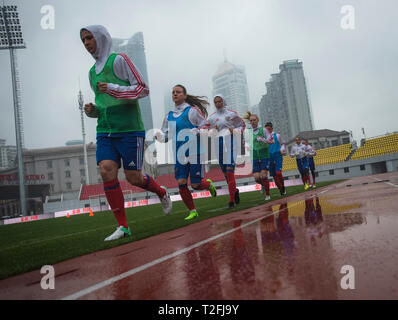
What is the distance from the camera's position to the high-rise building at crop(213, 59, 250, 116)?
16562 cm

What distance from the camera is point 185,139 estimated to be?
5.79m

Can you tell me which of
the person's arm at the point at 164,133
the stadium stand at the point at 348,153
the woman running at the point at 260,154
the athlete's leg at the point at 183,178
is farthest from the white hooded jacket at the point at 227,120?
the stadium stand at the point at 348,153

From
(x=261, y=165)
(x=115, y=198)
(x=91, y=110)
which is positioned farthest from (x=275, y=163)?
(x=91, y=110)

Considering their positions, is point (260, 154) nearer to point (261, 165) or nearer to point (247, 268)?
point (261, 165)

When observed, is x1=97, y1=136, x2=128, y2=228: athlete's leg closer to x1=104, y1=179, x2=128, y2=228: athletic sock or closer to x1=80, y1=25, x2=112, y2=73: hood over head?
x1=104, y1=179, x2=128, y2=228: athletic sock

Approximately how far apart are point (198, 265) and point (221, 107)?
6144mm

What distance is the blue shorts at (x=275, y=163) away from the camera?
9828 mm

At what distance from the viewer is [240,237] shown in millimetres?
2992

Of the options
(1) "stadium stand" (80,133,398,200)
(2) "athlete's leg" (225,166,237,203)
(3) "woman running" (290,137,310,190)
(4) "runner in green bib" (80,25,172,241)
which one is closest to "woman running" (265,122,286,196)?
(3) "woman running" (290,137,310,190)

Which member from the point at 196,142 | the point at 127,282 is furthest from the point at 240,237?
the point at 196,142

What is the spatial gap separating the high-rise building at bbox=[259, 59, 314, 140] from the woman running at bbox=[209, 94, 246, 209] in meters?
106

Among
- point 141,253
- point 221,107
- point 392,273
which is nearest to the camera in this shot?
point 392,273
